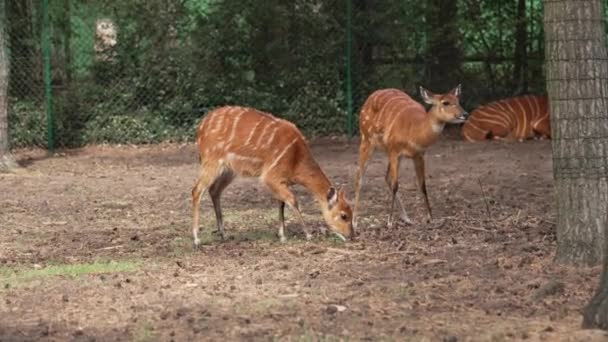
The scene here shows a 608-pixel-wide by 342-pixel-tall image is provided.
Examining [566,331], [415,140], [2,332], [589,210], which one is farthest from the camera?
[415,140]

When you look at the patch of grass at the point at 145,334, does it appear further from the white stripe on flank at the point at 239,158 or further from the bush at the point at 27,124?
the bush at the point at 27,124

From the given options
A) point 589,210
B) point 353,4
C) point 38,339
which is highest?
point 353,4

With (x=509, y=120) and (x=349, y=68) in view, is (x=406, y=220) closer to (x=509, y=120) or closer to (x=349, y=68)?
(x=509, y=120)

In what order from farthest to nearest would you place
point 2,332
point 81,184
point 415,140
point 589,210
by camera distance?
point 81,184
point 415,140
point 589,210
point 2,332

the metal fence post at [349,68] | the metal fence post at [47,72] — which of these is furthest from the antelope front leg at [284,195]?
the metal fence post at [47,72]

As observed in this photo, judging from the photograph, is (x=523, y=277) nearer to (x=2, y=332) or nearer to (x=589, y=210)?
(x=589, y=210)

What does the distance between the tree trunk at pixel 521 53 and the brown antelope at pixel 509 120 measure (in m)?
0.92

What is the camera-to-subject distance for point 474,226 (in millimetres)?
8086

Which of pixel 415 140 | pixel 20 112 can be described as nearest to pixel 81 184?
pixel 20 112

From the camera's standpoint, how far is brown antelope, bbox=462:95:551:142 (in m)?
14.2

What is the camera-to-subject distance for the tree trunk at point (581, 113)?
19.8 ft

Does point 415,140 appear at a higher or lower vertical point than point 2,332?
higher

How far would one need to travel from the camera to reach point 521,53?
49.4 ft

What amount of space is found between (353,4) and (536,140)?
2.82m
